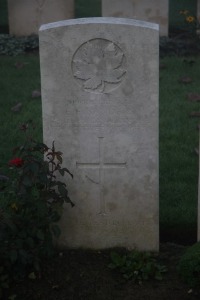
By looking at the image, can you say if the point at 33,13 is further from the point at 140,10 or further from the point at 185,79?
the point at 185,79

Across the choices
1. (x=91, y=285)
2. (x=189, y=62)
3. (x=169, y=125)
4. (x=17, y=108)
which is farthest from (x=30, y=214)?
(x=189, y=62)

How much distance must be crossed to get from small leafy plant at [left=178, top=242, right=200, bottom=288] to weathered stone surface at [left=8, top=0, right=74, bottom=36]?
815cm

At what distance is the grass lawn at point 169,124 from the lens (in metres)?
5.48

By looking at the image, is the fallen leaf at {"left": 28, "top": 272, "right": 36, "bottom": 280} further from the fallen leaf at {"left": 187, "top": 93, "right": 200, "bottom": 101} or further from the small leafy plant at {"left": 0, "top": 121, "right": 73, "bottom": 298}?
the fallen leaf at {"left": 187, "top": 93, "right": 200, "bottom": 101}

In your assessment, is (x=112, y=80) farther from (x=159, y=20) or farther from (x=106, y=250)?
(x=159, y=20)

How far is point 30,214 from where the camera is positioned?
450 centimetres

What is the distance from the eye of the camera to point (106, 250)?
4.89 meters

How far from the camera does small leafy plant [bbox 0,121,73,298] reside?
431cm

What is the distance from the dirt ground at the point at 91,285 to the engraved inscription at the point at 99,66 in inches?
46.9

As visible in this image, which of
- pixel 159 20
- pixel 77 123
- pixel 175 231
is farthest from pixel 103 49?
pixel 159 20

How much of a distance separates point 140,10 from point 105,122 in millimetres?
7251

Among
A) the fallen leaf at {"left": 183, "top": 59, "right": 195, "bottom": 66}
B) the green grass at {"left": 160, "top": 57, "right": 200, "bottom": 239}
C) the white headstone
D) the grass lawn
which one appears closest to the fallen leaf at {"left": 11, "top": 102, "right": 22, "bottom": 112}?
the grass lawn

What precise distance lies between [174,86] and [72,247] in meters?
4.31

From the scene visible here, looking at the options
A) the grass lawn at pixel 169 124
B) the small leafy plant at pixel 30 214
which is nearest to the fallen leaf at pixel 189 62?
the grass lawn at pixel 169 124
